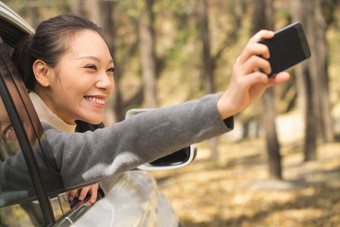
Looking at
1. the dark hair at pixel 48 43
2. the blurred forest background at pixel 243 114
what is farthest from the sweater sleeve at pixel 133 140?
the blurred forest background at pixel 243 114

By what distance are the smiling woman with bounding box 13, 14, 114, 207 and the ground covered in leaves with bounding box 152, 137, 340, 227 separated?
587cm

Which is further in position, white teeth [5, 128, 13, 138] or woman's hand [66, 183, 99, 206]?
woman's hand [66, 183, 99, 206]

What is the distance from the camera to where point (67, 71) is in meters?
1.75

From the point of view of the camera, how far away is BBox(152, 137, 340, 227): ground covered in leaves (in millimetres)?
7716

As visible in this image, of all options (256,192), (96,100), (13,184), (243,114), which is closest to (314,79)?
(256,192)

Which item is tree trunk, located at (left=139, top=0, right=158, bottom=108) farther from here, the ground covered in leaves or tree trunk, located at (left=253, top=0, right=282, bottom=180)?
tree trunk, located at (left=253, top=0, right=282, bottom=180)

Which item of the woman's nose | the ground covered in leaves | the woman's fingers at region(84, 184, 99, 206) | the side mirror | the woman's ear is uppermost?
the woman's ear

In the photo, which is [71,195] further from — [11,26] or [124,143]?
[11,26]

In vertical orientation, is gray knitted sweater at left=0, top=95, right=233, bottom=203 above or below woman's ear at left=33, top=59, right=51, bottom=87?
below

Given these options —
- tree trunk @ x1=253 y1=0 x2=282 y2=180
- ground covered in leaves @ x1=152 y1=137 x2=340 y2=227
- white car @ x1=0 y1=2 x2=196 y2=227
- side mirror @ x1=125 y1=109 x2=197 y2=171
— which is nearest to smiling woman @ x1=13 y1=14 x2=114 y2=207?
white car @ x1=0 y1=2 x2=196 y2=227

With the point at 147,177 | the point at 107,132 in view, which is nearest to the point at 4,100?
the point at 107,132

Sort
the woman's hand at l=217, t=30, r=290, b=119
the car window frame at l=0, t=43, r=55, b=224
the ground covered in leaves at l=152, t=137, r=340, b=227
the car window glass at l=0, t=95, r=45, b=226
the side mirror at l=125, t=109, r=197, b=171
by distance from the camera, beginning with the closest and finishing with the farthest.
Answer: the woman's hand at l=217, t=30, r=290, b=119 < the car window glass at l=0, t=95, r=45, b=226 < the car window frame at l=0, t=43, r=55, b=224 < the side mirror at l=125, t=109, r=197, b=171 < the ground covered in leaves at l=152, t=137, r=340, b=227

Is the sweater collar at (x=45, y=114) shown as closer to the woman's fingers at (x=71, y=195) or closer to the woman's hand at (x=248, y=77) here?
the woman's fingers at (x=71, y=195)

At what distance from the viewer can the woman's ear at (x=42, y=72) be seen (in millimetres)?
1802
